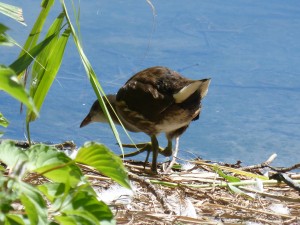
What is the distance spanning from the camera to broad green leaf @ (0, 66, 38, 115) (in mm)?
990

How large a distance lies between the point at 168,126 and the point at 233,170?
2.14 ft

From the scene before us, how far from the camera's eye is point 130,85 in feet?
11.7

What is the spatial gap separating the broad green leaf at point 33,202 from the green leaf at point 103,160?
0.50ft

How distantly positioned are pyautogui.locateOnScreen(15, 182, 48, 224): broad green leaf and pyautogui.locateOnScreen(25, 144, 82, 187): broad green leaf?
0.38 feet

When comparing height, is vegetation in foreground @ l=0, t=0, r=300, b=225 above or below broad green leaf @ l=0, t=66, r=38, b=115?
below

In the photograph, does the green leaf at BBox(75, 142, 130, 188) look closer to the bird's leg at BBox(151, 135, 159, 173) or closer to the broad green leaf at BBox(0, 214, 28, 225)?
the broad green leaf at BBox(0, 214, 28, 225)

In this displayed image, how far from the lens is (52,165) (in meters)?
1.23

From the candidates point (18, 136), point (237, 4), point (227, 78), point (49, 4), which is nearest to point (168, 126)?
point (18, 136)

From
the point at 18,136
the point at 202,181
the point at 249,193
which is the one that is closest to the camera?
the point at 249,193

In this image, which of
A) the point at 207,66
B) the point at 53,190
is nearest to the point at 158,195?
the point at 53,190

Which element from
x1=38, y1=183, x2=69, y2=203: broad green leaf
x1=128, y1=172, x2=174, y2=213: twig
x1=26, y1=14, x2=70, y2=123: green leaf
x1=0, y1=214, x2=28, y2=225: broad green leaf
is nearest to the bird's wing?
x1=128, y1=172, x2=174, y2=213: twig

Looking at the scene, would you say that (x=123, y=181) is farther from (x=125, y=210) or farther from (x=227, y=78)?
(x=227, y=78)

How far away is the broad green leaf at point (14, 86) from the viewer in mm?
990

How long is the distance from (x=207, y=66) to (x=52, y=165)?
5.09 meters
